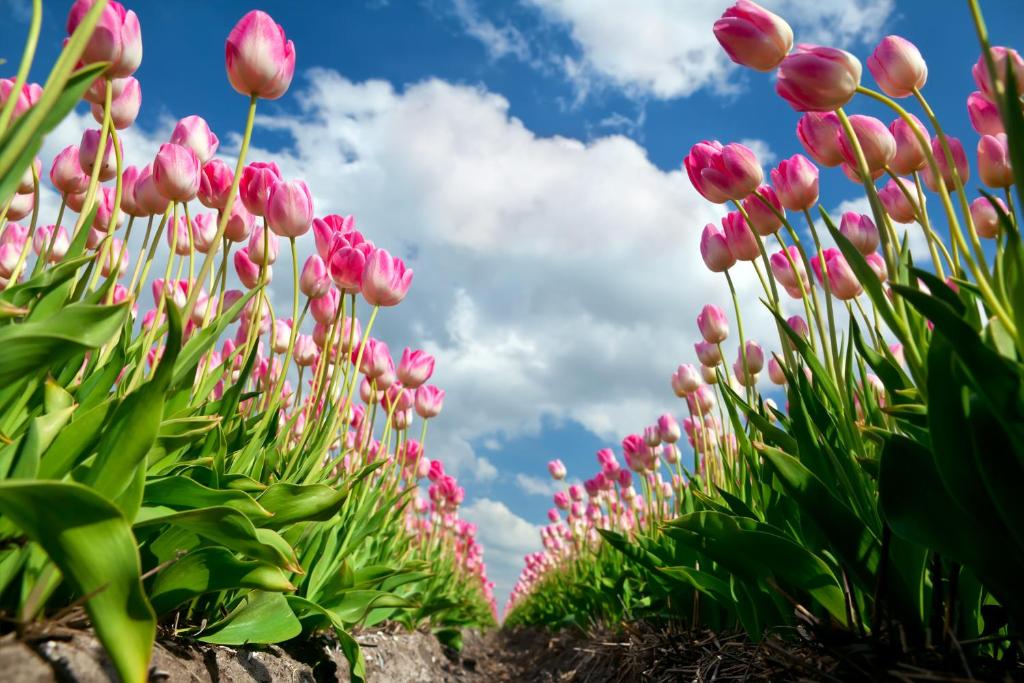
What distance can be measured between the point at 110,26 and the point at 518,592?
60.4ft

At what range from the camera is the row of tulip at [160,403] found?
1.05 m

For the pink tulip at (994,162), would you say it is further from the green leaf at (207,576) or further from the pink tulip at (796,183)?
the green leaf at (207,576)

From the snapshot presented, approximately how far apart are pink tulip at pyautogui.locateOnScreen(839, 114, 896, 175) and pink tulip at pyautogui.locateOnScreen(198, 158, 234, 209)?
5.82ft

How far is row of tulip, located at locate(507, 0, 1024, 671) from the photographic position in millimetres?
1145

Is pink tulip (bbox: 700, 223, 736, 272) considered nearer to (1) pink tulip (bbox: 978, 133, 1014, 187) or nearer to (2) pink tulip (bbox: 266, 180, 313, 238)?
(1) pink tulip (bbox: 978, 133, 1014, 187)

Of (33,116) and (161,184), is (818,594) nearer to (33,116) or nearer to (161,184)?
(33,116)

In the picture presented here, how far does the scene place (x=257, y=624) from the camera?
71.1 inches

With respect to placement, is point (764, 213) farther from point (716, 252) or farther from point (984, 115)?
point (984, 115)

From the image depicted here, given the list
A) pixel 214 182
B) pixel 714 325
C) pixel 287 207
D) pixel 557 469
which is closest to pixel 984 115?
pixel 714 325

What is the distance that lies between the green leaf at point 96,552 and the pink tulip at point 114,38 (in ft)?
3.56

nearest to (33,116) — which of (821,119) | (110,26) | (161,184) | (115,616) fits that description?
(115,616)

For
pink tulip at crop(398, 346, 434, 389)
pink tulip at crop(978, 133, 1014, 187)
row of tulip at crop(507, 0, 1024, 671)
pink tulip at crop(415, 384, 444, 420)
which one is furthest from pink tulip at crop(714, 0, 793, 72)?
pink tulip at crop(415, 384, 444, 420)

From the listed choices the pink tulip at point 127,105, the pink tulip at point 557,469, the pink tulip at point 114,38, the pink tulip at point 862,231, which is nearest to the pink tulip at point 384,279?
the pink tulip at point 127,105

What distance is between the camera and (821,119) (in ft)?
6.13
